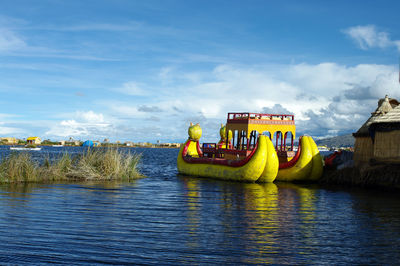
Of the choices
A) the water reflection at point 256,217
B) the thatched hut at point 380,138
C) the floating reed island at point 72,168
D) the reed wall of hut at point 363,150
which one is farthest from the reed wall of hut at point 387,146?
the floating reed island at point 72,168

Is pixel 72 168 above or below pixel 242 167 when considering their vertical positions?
below

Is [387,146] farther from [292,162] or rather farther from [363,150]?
[292,162]

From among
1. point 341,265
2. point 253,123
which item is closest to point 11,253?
point 341,265

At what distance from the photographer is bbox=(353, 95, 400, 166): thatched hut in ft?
81.6

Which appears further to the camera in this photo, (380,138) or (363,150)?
(363,150)

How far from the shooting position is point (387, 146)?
82.8 ft

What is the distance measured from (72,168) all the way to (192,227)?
15923 millimetres

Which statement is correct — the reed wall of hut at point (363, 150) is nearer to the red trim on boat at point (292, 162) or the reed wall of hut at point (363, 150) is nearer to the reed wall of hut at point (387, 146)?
the reed wall of hut at point (387, 146)

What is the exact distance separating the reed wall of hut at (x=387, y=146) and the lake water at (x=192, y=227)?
3.54m

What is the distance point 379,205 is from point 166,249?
471 inches

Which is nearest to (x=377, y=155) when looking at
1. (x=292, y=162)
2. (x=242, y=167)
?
(x=292, y=162)

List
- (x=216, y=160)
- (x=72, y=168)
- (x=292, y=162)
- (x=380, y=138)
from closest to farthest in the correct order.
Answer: (x=380, y=138) < (x=72, y=168) < (x=292, y=162) < (x=216, y=160)

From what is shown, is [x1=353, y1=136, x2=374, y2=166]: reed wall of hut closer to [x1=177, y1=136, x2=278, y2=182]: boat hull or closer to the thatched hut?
the thatched hut

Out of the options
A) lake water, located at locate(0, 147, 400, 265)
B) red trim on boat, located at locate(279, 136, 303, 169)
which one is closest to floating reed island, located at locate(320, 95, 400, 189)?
red trim on boat, located at locate(279, 136, 303, 169)
